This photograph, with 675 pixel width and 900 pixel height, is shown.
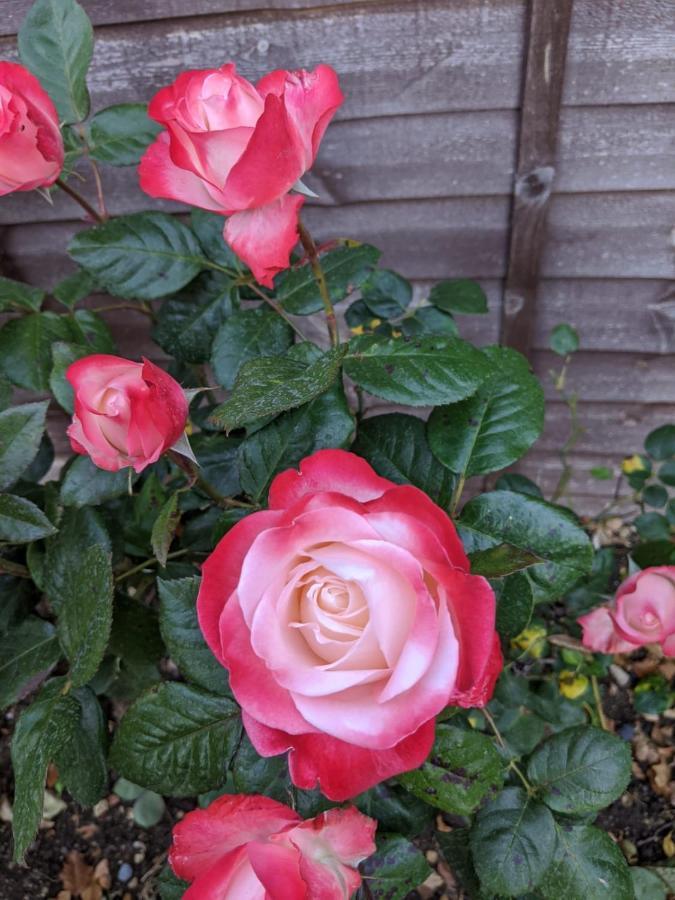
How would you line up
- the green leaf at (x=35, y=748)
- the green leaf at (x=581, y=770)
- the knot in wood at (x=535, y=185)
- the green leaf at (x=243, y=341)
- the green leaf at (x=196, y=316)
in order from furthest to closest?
the knot in wood at (x=535, y=185)
the green leaf at (x=196, y=316)
the green leaf at (x=243, y=341)
the green leaf at (x=581, y=770)
the green leaf at (x=35, y=748)

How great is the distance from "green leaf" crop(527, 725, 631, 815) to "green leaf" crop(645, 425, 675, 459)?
554 mm

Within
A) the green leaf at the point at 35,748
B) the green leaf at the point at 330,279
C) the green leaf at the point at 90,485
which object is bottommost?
the green leaf at the point at 35,748

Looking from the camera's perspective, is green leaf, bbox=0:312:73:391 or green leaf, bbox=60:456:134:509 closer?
green leaf, bbox=60:456:134:509

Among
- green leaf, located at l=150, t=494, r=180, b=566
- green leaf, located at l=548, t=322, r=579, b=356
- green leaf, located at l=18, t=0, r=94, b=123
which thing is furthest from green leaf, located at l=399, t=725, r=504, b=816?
green leaf, located at l=18, t=0, r=94, b=123

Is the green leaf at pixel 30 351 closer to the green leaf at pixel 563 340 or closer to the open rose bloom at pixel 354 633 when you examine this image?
the open rose bloom at pixel 354 633

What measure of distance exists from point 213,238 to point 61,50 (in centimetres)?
30

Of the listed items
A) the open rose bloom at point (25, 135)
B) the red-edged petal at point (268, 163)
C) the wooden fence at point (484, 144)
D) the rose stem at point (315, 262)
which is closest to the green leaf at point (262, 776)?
the rose stem at point (315, 262)

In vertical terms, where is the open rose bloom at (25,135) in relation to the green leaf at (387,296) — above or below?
above

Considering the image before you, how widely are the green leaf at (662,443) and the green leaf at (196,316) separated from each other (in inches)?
28.9

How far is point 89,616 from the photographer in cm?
74

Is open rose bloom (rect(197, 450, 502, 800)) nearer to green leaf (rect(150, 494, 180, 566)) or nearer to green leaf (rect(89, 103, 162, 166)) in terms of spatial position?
green leaf (rect(150, 494, 180, 566))

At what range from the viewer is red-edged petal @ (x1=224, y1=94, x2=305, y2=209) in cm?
58

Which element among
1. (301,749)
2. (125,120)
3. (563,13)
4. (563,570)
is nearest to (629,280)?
(563,13)

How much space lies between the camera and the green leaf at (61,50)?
3.05 ft
